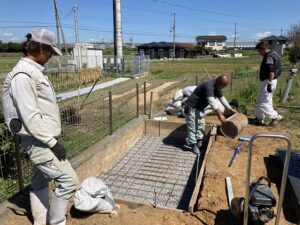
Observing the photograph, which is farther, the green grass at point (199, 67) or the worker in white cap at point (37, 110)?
the green grass at point (199, 67)

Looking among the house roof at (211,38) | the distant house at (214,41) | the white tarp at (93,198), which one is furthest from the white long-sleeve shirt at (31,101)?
the house roof at (211,38)

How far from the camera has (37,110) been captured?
7.79 feet

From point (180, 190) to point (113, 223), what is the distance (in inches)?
67.5

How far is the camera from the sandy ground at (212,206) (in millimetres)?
3254

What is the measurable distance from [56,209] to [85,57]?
19.0 meters

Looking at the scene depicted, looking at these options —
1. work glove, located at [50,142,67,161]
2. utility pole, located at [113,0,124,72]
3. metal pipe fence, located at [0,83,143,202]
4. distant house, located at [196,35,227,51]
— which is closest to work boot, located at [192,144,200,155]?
metal pipe fence, located at [0,83,143,202]

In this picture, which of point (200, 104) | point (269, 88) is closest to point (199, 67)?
point (269, 88)

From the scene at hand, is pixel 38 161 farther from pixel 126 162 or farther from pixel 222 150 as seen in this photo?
pixel 222 150

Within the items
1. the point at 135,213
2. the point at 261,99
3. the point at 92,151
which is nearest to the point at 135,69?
the point at 261,99

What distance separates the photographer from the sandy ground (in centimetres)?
325

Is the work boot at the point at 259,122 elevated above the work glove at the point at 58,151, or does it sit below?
below

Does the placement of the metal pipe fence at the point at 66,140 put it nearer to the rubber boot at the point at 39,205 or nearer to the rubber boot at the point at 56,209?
the rubber boot at the point at 39,205

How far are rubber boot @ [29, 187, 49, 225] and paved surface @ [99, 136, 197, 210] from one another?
4.82 feet

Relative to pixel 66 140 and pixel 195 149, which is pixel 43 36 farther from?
pixel 195 149
